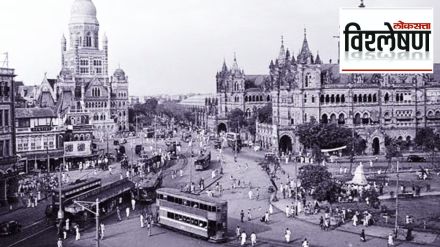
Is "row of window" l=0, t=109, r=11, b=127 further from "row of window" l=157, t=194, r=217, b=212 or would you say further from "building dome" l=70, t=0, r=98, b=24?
"building dome" l=70, t=0, r=98, b=24

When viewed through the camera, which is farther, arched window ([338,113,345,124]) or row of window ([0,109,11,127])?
arched window ([338,113,345,124])

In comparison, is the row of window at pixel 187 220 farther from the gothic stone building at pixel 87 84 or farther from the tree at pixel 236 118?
the gothic stone building at pixel 87 84

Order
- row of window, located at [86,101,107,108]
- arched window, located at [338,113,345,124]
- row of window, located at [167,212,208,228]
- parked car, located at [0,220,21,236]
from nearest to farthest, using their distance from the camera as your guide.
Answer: row of window, located at [167,212,208,228] → parked car, located at [0,220,21,236] → arched window, located at [338,113,345,124] → row of window, located at [86,101,107,108]

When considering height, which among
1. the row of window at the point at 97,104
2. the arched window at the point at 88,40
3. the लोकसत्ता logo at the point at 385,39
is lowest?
the row of window at the point at 97,104

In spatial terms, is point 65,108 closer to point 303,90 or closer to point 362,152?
point 303,90

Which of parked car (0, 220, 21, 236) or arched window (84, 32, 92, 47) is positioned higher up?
Answer: arched window (84, 32, 92, 47)

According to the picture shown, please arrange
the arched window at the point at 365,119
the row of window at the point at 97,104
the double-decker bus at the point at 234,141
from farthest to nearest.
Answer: the row of window at the point at 97,104 < the double-decker bus at the point at 234,141 < the arched window at the point at 365,119

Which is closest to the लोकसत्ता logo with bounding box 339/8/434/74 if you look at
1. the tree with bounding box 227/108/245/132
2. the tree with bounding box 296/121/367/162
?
the tree with bounding box 296/121/367/162

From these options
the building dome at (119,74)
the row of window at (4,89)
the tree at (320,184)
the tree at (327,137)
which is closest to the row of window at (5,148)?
the row of window at (4,89)
